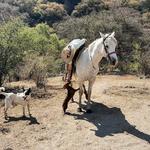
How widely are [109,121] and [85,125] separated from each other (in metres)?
0.67

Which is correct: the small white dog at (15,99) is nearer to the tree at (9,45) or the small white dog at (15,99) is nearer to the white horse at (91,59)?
the white horse at (91,59)

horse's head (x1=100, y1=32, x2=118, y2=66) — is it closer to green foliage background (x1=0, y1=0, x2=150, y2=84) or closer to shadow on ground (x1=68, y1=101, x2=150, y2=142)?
shadow on ground (x1=68, y1=101, x2=150, y2=142)

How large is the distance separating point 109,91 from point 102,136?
12.9 feet

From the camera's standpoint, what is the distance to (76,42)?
11.0 metres

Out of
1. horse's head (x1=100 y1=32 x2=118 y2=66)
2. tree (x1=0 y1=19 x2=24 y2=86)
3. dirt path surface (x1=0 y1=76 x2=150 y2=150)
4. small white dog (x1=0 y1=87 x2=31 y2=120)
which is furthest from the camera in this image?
tree (x1=0 y1=19 x2=24 y2=86)

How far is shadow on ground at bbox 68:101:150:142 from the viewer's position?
9.33m

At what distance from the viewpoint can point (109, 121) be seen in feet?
33.0

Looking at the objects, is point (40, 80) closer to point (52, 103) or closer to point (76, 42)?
point (52, 103)

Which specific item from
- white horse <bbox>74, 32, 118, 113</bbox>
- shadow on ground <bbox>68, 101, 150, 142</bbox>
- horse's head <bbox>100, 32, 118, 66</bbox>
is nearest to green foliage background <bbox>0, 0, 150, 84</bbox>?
white horse <bbox>74, 32, 118, 113</bbox>

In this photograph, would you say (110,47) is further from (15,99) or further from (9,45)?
(9,45)

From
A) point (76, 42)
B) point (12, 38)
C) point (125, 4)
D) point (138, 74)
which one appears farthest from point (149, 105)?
point (125, 4)

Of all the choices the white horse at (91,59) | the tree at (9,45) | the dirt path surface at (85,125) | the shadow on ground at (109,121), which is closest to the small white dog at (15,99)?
the dirt path surface at (85,125)

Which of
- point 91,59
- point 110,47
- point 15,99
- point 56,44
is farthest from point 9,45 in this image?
point 56,44

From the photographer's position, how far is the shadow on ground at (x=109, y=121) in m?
9.33
